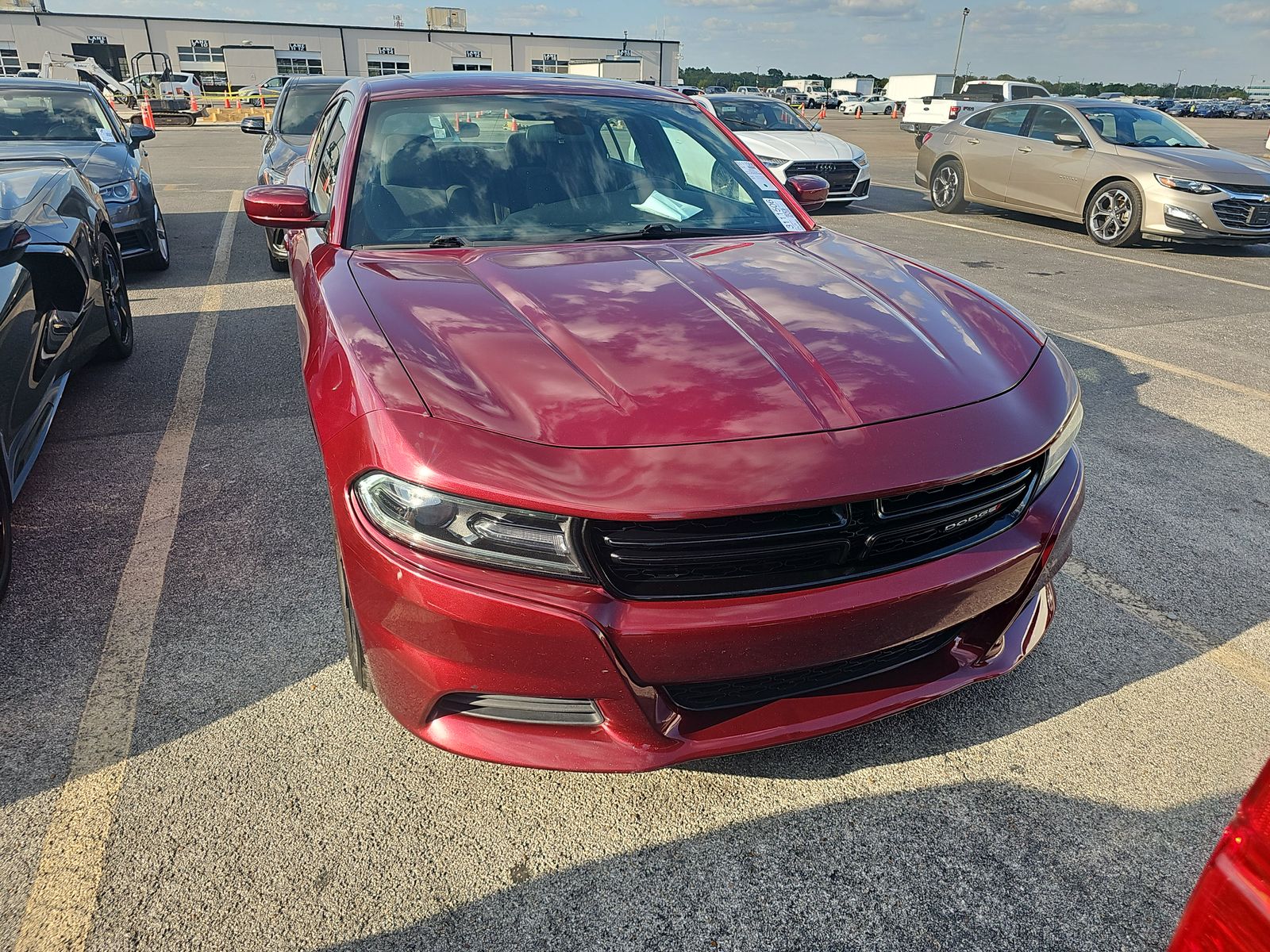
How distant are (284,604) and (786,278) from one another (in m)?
1.91

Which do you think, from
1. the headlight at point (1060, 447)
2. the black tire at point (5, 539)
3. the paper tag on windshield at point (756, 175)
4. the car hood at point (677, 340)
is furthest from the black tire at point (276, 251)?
the headlight at point (1060, 447)

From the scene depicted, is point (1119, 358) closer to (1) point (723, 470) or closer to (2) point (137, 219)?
(1) point (723, 470)

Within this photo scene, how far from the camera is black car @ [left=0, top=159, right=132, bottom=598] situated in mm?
3133

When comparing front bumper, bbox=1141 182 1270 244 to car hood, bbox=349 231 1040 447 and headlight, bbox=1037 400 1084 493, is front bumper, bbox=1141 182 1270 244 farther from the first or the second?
headlight, bbox=1037 400 1084 493

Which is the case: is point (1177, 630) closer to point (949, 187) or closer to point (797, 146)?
point (797, 146)

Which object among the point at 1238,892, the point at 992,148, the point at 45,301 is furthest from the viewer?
the point at 992,148

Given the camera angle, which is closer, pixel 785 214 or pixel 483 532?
pixel 483 532

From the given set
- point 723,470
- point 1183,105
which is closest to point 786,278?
point 723,470

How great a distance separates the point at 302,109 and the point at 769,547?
9.30 meters

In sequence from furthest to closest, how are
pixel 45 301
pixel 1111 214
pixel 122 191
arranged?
1. pixel 1111 214
2. pixel 122 191
3. pixel 45 301

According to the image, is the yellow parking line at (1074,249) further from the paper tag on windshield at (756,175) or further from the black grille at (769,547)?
the black grille at (769,547)

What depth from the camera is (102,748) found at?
Answer: 2.27 metres

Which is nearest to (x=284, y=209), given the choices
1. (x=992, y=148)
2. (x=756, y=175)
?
(x=756, y=175)

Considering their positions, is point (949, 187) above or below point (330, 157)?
below
